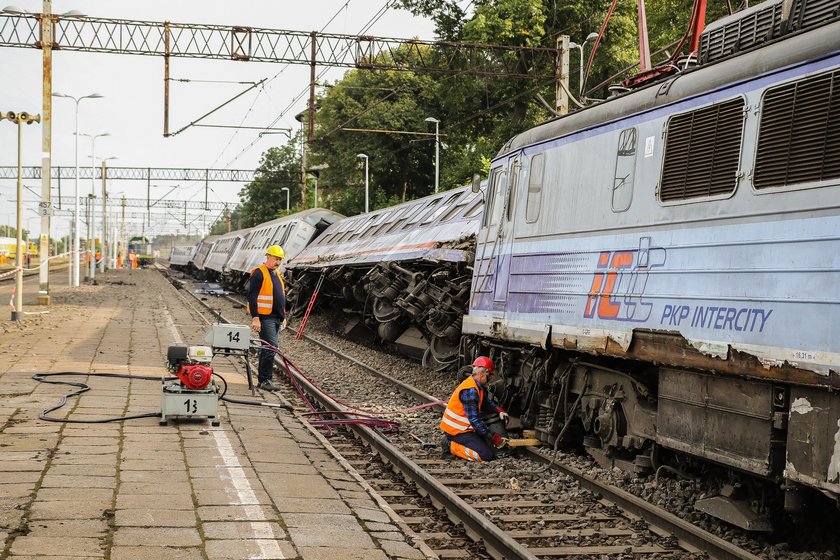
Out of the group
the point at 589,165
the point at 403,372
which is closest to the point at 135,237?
the point at 403,372

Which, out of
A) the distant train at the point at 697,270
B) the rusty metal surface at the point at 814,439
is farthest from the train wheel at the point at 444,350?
the rusty metal surface at the point at 814,439

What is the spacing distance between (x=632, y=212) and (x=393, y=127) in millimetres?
46215

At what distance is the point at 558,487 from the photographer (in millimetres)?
8484

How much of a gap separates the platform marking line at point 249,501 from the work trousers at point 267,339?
3789mm

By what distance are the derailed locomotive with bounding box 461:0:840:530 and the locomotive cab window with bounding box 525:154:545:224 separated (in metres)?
0.03

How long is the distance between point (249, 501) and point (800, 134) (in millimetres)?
4625

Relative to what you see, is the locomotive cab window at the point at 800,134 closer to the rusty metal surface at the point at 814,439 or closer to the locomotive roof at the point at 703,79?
the locomotive roof at the point at 703,79

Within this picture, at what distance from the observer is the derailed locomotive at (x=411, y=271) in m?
15.2

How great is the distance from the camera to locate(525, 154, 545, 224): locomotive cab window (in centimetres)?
1017

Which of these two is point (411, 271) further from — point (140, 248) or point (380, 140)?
point (140, 248)

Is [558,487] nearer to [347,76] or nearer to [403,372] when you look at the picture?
[403,372]

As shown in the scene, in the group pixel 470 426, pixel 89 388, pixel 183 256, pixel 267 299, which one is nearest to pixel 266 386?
pixel 267 299

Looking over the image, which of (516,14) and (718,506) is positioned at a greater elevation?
(516,14)

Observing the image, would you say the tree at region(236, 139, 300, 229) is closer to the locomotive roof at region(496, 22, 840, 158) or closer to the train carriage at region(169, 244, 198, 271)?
the train carriage at region(169, 244, 198, 271)
